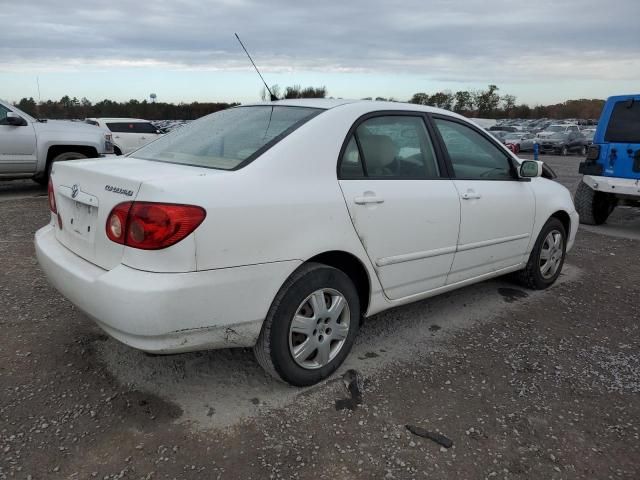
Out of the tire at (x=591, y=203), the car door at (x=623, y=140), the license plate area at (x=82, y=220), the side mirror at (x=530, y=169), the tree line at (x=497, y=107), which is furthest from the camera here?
the tree line at (x=497, y=107)

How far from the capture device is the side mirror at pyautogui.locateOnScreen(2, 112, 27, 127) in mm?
8695

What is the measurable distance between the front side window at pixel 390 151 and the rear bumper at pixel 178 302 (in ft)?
2.58

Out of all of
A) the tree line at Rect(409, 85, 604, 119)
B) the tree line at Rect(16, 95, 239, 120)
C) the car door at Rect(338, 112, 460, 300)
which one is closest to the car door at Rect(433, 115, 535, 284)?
the car door at Rect(338, 112, 460, 300)

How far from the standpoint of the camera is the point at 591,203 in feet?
25.6

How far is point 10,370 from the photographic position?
3.04 m

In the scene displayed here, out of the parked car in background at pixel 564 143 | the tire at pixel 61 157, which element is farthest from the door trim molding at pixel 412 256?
the parked car in background at pixel 564 143

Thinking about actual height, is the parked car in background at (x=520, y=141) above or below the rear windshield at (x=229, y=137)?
below

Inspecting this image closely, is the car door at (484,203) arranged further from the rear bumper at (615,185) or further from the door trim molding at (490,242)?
the rear bumper at (615,185)

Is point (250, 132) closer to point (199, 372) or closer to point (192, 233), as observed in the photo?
point (192, 233)

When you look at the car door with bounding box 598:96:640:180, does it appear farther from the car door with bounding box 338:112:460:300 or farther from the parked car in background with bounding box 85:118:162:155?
the parked car in background with bounding box 85:118:162:155

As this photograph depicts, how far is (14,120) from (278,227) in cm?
804

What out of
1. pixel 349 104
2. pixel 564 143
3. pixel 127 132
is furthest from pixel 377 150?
pixel 564 143

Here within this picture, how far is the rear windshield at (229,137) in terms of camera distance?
111 inches

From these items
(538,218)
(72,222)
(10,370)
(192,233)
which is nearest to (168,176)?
(192,233)
